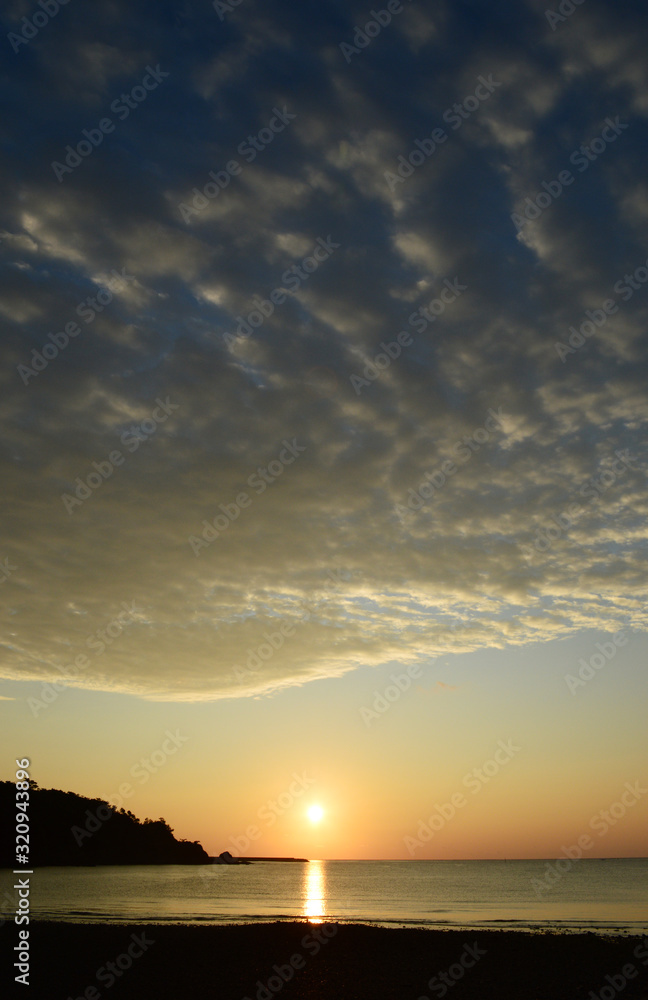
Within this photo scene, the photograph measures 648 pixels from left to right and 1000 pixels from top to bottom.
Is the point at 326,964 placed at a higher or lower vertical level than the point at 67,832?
lower

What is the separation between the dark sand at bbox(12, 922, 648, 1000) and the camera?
19359 mm

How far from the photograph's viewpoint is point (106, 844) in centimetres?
17725

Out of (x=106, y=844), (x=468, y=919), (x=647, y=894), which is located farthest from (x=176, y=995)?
(x=106, y=844)

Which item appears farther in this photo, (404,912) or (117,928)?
(404,912)

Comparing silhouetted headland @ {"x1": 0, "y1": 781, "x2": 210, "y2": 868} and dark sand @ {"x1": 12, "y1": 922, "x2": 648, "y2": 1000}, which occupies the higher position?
silhouetted headland @ {"x1": 0, "y1": 781, "x2": 210, "y2": 868}

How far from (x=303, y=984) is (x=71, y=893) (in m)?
57.7

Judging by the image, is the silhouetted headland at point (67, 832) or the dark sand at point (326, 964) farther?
the silhouetted headland at point (67, 832)

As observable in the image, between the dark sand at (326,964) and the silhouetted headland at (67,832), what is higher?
the silhouetted headland at (67,832)

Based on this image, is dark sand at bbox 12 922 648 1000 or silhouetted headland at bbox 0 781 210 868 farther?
silhouetted headland at bbox 0 781 210 868

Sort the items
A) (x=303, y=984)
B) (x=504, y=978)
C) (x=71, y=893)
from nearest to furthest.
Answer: (x=303, y=984), (x=504, y=978), (x=71, y=893)

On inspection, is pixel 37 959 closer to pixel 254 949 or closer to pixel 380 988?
pixel 254 949

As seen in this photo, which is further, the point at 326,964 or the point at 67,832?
the point at 67,832

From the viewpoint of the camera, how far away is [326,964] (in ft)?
76.1

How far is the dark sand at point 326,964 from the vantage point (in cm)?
1936
